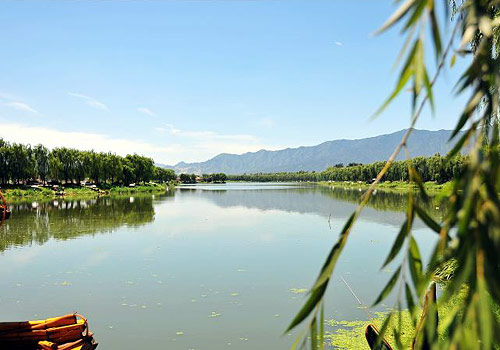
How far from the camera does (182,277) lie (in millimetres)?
16672

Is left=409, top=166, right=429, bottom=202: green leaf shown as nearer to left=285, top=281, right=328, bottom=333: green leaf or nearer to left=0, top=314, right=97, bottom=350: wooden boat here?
left=285, top=281, right=328, bottom=333: green leaf

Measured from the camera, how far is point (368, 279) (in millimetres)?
16344

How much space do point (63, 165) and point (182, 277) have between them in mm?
71619

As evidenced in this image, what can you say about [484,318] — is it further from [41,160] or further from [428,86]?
[41,160]

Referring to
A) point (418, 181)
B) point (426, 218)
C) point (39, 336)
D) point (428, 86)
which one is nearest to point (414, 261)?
point (426, 218)

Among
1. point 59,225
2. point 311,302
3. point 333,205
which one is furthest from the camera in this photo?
point 333,205

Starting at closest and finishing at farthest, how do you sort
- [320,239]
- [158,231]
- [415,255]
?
1. [415,255]
2. [320,239]
3. [158,231]

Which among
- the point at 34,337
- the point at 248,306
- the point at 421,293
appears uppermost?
the point at 421,293

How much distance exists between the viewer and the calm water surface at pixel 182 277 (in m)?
11.6

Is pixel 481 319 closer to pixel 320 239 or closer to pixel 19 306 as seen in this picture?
pixel 19 306

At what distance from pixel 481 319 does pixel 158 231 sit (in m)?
29.4

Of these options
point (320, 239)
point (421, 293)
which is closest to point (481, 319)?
point (421, 293)

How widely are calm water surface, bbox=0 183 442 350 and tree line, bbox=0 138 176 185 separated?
4235 cm

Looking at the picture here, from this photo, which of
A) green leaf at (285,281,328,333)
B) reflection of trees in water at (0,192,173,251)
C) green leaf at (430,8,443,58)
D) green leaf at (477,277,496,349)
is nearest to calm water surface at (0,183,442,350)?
reflection of trees in water at (0,192,173,251)
